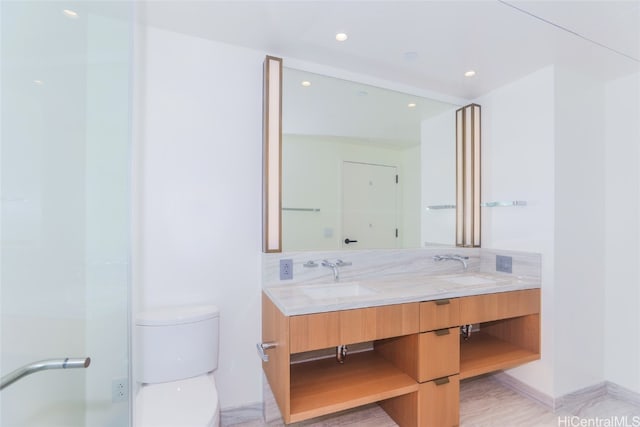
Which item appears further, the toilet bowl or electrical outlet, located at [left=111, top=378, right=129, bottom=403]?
electrical outlet, located at [left=111, top=378, right=129, bottom=403]

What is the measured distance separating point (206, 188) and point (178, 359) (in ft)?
3.00

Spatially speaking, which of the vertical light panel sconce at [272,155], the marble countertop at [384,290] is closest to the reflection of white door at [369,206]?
the marble countertop at [384,290]

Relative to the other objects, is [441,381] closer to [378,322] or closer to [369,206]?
[378,322]

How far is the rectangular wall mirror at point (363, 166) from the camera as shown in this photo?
1948 mm

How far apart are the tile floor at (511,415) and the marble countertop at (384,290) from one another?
2.57ft

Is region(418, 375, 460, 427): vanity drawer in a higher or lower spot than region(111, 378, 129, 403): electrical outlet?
lower

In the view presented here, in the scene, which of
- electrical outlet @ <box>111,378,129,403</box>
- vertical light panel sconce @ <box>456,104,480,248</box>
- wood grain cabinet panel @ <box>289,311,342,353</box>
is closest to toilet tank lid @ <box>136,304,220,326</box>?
electrical outlet @ <box>111,378,129,403</box>

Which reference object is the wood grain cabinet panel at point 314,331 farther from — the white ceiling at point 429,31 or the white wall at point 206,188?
the white ceiling at point 429,31

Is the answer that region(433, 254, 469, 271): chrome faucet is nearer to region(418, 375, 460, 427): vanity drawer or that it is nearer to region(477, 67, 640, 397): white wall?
region(477, 67, 640, 397): white wall

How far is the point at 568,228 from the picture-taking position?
2.01 m

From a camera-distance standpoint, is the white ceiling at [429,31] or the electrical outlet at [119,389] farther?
the white ceiling at [429,31]

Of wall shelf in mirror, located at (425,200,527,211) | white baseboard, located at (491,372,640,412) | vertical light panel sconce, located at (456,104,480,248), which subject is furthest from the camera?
vertical light panel sconce, located at (456,104,480,248)

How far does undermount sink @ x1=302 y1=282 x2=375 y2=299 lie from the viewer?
1.75m

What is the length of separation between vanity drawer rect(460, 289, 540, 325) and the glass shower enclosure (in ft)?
5.79
